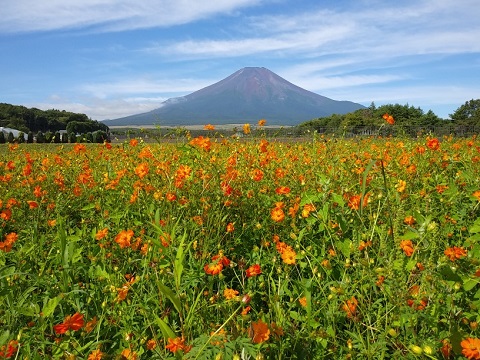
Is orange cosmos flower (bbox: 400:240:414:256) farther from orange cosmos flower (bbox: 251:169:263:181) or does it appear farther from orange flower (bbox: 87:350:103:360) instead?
orange cosmos flower (bbox: 251:169:263:181)

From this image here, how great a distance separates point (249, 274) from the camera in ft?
4.49

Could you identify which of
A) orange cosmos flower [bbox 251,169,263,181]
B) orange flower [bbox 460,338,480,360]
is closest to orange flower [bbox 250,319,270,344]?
orange flower [bbox 460,338,480,360]

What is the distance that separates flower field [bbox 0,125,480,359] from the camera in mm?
1180

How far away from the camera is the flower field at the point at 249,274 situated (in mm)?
1180

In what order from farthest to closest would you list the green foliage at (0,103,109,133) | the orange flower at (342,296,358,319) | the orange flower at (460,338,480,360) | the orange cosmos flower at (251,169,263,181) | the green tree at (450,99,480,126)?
the green foliage at (0,103,109,133) → the green tree at (450,99,480,126) → the orange cosmos flower at (251,169,263,181) → the orange flower at (342,296,358,319) → the orange flower at (460,338,480,360)

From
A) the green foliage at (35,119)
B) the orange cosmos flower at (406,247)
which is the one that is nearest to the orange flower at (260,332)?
the orange cosmos flower at (406,247)

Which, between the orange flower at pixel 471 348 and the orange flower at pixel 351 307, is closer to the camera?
the orange flower at pixel 471 348

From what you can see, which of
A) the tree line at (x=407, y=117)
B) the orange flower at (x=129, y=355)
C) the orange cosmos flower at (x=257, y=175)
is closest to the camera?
the orange flower at (x=129, y=355)

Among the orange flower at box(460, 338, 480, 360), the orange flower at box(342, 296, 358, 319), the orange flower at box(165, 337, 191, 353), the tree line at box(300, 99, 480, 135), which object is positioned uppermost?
the tree line at box(300, 99, 480, 135)

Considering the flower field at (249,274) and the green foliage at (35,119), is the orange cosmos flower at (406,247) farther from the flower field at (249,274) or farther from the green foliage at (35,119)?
the green foliage at (35,119)

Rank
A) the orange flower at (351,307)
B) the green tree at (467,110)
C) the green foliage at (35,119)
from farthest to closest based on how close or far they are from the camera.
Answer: the green foliage at (35,119) < the green tree at (467,110) < the orange flower at (351,307)

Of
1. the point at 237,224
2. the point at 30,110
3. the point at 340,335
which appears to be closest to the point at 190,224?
the point at 237,224

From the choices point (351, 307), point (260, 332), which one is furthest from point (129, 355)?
point (351, 307)

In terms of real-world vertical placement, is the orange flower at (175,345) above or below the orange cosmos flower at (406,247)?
below
